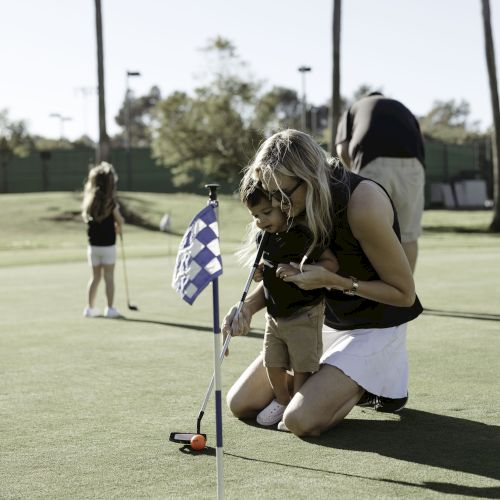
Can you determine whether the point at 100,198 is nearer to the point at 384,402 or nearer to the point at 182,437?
the point at 384,402

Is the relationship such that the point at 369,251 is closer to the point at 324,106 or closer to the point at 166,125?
the point at 166,125

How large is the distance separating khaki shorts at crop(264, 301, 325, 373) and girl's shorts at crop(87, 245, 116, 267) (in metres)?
5.75

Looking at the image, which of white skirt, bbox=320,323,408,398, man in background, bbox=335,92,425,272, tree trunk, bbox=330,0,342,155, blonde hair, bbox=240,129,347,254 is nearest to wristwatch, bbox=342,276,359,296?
blonde hair, bbox=240,129,347,254

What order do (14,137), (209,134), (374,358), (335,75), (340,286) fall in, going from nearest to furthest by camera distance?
(340,286) < (374,358) < (335,75) < (209,134) < (14,137)

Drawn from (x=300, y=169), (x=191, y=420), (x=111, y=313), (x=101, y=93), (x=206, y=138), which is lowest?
(x=111, y=313)

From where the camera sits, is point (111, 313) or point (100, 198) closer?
point (111, 313)

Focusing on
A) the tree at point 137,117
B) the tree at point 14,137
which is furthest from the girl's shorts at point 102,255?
the tree at point 137,117

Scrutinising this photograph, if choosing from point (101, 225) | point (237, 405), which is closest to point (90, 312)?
point (101, 225)

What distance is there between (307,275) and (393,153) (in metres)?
4.22

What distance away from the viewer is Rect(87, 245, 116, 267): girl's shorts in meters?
10.4

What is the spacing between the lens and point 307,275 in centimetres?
440

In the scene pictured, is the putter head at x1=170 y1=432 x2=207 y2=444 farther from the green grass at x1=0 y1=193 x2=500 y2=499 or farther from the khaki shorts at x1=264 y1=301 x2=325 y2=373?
the khaki shorts at x1=264 y1=301 x2=325 y2=373

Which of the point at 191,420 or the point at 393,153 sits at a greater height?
the point at 393,153

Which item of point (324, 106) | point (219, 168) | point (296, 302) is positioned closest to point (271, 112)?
point (219, 168)
